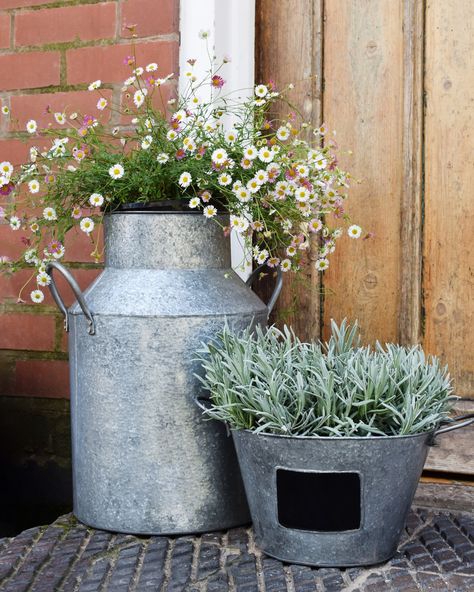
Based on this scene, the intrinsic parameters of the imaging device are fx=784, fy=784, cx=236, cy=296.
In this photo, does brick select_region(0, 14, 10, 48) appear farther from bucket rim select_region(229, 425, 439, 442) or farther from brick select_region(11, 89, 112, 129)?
bucket rim select_region(229, 425, 439, 442)

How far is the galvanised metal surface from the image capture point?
4.23ft

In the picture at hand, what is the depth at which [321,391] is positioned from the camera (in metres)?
1.32

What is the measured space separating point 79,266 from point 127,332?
522 mm

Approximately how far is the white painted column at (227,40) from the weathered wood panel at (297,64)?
4cm

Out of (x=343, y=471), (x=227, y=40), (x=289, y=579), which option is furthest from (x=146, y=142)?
(x=289, y=579)

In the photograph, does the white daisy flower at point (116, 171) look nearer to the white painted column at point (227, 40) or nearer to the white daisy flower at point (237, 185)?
the white daisy flower at point (237, 185)

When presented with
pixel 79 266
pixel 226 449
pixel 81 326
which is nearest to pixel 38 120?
pixel 79 266

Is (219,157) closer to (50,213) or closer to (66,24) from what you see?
(50,213)

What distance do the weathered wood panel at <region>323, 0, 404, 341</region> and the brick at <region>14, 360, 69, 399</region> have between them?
723 millimetres

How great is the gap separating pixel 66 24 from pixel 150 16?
9.7 inches

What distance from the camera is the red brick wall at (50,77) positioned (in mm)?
1905

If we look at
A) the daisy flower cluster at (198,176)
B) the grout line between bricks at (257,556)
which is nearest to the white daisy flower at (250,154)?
the daisy flower cluster at (198,176)

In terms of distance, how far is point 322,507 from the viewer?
4.32 ft

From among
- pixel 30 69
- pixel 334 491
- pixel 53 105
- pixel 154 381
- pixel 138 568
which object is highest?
pixel 30 69
